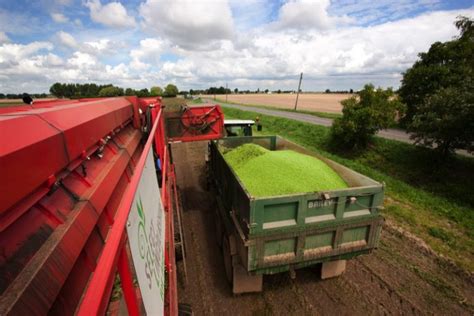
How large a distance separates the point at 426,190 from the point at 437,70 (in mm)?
12630

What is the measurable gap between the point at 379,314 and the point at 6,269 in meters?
4.74

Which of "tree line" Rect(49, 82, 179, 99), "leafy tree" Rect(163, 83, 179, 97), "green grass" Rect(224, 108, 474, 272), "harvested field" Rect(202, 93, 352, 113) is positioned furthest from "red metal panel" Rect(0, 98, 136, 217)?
"leafy tree" Rect(163, 83, 179, 97)

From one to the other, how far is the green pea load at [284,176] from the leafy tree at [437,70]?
1467cm

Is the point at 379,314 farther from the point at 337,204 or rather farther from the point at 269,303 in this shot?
the point at 337,204

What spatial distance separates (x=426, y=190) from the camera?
9.31 meters

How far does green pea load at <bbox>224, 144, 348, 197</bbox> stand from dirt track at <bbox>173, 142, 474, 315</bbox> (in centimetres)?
186

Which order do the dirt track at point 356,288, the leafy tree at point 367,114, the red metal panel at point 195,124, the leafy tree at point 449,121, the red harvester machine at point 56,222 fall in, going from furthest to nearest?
1. the leafy tree at point 367,114
2. the leafy tree at point 449,121
3. the red metal panel at point 195,124
4. the dirt track at point 356,288
5. the red harvester machine at point 56,222

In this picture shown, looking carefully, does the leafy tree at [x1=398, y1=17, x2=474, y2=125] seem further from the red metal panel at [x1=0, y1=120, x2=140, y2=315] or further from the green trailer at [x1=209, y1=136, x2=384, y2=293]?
the red metal panel at [x1=0, y1=120, x2=140, y2=315]

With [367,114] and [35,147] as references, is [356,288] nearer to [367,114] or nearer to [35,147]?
[35,147]

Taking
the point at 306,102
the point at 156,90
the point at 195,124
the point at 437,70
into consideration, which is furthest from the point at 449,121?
the point at 156,90

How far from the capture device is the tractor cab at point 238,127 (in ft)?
29.4

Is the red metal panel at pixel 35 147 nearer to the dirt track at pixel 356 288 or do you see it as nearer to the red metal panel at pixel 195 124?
the dirt track at pixel 356 288

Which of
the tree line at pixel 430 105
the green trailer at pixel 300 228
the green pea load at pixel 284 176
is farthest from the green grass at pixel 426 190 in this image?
the green pea load at pixel 284 176

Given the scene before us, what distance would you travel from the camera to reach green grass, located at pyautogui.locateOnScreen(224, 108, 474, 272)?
571cm
